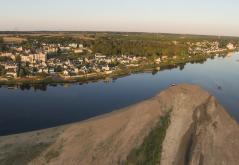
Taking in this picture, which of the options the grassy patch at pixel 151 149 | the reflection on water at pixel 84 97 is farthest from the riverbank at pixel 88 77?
the grassy patch at pixel 151 149

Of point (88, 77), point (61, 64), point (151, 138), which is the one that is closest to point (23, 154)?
point (151, 138)

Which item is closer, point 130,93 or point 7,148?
point 7,148

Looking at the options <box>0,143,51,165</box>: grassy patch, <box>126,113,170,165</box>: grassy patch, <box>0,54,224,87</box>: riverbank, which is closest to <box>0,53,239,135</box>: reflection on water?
<box>0,54,224,87</box>: riverbank

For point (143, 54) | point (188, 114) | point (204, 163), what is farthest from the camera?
point (143, 54)

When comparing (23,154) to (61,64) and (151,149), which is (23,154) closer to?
(151,149)

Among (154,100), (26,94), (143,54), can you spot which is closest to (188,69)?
(143,54)

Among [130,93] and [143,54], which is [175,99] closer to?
[130,93]

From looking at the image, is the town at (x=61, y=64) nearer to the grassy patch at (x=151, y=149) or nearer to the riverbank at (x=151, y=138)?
the riverbank at (x=151, y=138)
